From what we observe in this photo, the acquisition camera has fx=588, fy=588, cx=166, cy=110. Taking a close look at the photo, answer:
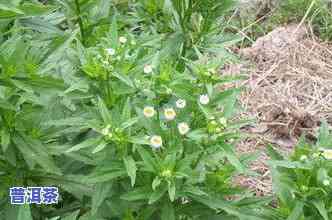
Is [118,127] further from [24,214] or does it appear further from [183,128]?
[24,214]

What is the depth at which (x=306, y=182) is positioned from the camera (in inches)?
102

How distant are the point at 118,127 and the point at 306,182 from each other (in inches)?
34.1

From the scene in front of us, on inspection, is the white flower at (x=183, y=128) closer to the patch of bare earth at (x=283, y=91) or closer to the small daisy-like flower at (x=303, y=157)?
the small daisy-like flower at (x=303, y=157)

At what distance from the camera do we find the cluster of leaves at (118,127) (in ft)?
8.16

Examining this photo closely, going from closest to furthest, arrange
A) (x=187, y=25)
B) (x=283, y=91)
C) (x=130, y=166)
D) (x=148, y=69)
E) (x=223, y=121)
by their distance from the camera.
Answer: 1. (x=130, y=166)
2. (x=223, y=121)
3. (x=148, y=69)
4. (x=187, y=25)
5. (x=283, y=91)

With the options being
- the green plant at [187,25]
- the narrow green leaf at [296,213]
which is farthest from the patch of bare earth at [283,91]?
the narrow green leaf at [296,213]

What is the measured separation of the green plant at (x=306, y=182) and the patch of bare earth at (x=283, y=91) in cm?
160

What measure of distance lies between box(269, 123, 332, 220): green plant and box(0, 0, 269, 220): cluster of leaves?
0.57 feet

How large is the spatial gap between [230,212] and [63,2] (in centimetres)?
147

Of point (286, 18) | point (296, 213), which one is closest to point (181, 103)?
point (296, 213)

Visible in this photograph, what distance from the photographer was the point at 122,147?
2482mm

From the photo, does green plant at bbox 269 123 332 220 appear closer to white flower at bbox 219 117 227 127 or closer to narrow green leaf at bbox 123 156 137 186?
white flower at bbox 219 117 227 127

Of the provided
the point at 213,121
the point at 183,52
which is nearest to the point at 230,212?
the point at 213,121

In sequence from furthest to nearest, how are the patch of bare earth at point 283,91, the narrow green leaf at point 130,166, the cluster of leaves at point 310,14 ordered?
1. the cluster of leaves at point 310,14
2. the patch of bare earth at point 283,91
3. the narrow green leaf at point 130,166
